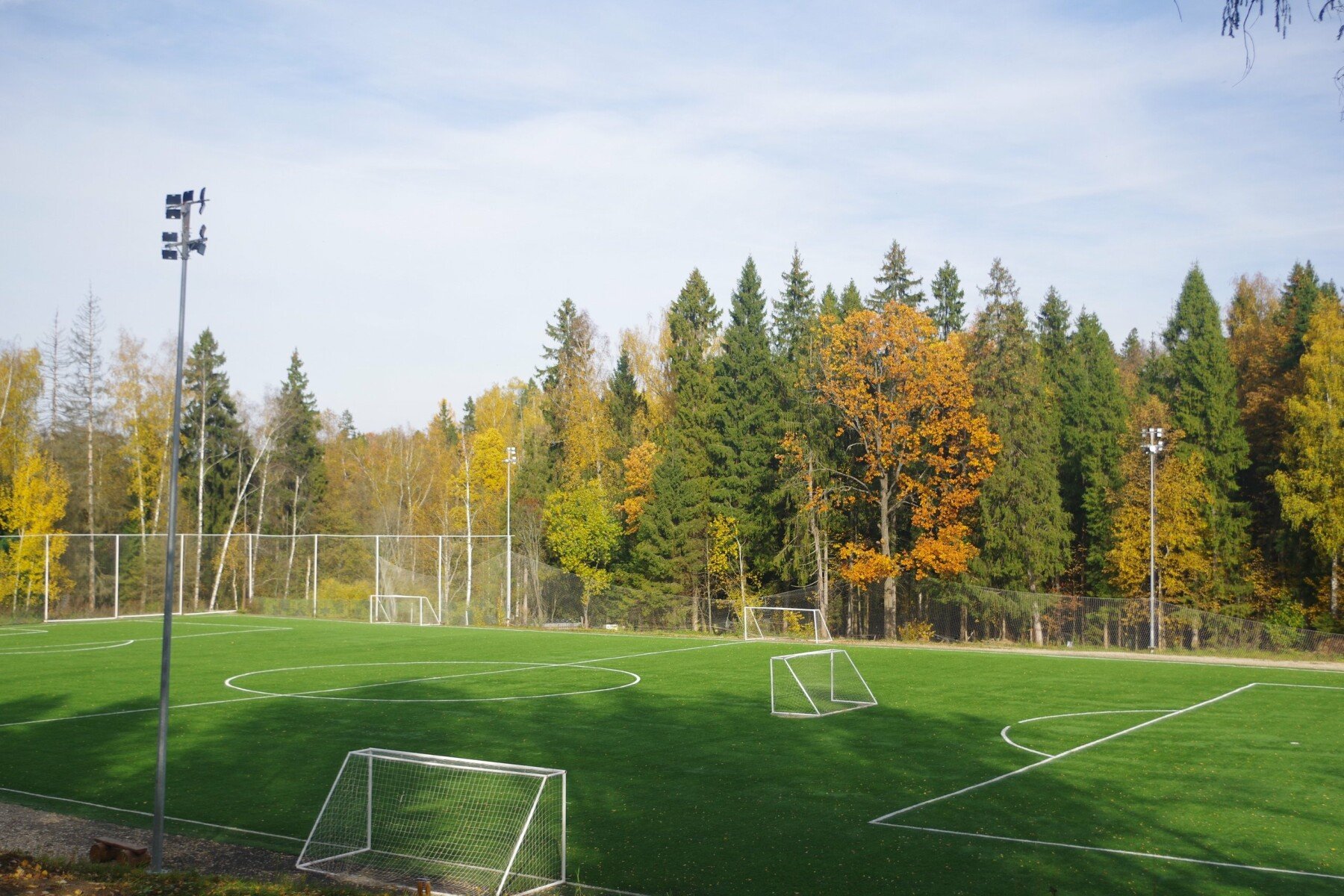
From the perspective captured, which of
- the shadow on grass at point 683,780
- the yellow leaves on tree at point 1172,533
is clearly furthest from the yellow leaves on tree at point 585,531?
the shadow on grass at point 683,780

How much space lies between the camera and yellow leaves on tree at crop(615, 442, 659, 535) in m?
54.8

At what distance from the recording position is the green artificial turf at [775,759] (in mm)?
9820

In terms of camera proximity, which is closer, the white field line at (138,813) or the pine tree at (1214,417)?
the white field line at (138,813)

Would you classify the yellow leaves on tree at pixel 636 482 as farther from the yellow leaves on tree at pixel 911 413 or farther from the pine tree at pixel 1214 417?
the pine tree at pixel 1214 417

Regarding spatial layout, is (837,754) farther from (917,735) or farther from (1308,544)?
(1308,544)

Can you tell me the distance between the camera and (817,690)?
21.2 metres

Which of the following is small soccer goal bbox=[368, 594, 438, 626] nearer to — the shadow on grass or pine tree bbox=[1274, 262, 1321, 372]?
the shadow on grass

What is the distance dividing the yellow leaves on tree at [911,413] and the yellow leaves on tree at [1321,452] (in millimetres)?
11621

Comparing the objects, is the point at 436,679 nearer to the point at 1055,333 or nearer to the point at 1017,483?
the point at 1017,483

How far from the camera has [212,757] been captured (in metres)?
14.9

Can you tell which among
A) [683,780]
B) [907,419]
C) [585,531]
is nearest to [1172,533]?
[907,419]

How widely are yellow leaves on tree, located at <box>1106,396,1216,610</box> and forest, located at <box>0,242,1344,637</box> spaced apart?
4.6 inches

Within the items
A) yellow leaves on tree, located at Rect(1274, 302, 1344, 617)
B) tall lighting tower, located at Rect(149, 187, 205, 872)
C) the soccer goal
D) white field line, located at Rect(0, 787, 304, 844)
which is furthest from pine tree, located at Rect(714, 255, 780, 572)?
tall lighting tower, located at Rect(149, 187, 205, 872)

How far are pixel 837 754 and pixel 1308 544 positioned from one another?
3692cm
